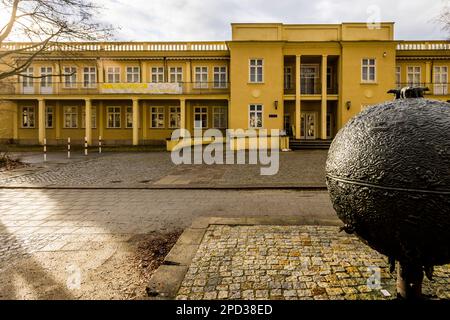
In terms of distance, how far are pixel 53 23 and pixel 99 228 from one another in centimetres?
1446

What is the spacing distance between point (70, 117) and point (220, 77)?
1604 centimetres

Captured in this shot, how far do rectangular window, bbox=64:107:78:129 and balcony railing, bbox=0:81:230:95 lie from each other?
2073mm

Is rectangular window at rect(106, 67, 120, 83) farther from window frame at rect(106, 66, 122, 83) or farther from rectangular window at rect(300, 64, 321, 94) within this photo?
rectangular window at rect(300, 64, 321, 94)

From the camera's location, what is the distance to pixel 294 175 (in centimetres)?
1265

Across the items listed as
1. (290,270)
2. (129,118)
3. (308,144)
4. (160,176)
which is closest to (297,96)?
(308,144)

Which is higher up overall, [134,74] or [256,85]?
[134,74]

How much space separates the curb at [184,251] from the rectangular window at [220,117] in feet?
85.7

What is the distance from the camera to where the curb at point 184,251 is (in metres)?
3.29

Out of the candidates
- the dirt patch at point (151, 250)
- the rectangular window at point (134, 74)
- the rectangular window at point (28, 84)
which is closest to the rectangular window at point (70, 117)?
the rectangular window at point (28, 84)

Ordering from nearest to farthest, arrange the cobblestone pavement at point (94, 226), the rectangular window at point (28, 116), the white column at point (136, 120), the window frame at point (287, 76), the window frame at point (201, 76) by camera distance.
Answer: the cobblestone pavement at point (94, 226)
the white column at point (136, 120)
the window frame at point (287, 76)
the window frame at point (201, 76)
the rectangular window at point (28, 116)

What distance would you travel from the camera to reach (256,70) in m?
27.1

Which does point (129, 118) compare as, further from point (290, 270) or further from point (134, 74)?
point (290, 270)

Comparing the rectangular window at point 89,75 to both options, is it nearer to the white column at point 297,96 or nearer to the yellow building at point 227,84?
the yellow building at point 227,84
